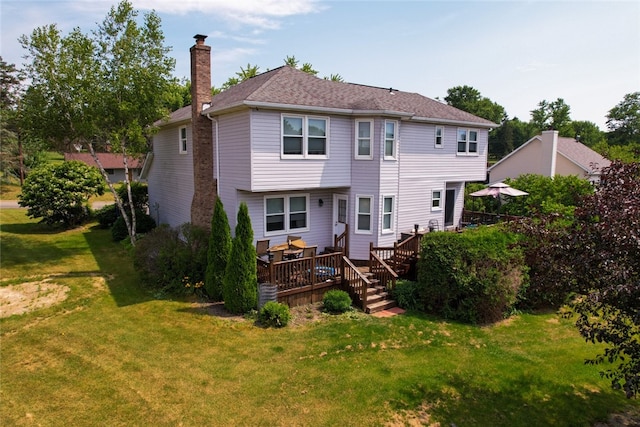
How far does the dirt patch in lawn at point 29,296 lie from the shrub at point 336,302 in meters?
9.13

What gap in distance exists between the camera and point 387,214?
1680 cm

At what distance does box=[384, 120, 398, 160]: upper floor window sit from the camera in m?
16.2

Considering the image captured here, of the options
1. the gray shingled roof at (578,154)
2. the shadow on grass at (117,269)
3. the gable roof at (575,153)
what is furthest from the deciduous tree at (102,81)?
the gray shingled roof at (578,154)

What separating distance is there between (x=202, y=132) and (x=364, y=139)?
6855mm

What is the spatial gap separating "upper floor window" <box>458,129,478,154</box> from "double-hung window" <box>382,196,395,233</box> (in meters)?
6.68

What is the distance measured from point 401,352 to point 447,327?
9.14 feet

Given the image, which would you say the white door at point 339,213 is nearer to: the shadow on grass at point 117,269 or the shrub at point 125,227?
the shadow on grass at point 117,269

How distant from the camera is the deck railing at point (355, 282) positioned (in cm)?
1334

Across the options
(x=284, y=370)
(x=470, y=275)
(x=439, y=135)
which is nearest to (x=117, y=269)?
(x=284, y=370)

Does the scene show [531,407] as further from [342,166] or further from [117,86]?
[117,86]

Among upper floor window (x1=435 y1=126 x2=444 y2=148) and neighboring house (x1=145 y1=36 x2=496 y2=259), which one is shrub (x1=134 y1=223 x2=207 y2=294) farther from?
upper floor window (x1=435 y1=126 x2=444 y2=148)

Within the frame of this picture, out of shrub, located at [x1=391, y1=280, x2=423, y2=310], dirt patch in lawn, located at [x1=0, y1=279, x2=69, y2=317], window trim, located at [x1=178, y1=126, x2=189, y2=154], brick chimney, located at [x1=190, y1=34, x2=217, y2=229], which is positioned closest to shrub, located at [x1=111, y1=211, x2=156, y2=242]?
window trim, located at [x1=178, y1=126, x2=189, y2=154]

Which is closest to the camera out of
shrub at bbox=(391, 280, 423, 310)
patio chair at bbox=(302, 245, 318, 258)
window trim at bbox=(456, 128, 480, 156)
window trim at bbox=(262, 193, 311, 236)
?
shrub at bbox=(391, 280, 423, 310)

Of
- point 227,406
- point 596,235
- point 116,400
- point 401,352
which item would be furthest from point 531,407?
point 116,400
